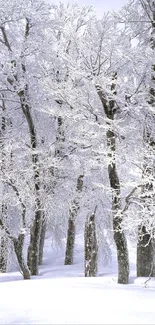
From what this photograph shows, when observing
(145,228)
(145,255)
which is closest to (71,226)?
(145,255)

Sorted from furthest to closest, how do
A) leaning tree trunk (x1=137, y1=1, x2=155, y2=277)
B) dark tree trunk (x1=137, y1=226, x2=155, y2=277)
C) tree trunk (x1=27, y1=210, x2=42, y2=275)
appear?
tree trunk (x1=27, y1=210, x2=42, y2=275) → dark tree trunk (x1=137, y1=226, x2=155, y2=277) → leaning tree trunk (x1=137, y1=1, x2=155, y2=277)

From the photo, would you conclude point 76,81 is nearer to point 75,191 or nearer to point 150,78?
point 150,78

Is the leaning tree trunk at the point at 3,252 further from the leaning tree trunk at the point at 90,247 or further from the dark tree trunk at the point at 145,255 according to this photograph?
the dark tree trunk at the point at 145,255

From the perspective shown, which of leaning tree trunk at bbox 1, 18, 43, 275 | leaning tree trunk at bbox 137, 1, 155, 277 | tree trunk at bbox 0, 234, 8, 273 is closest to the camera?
leaning tree trunk at bbox 137, 1, 155, 277

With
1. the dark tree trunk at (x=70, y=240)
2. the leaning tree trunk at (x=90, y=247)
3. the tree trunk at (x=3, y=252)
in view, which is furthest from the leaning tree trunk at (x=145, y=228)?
the tree trunk at (x=3, y=252)

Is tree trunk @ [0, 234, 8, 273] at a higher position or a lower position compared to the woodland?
lower

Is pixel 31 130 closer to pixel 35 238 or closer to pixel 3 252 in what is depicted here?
pixel 35 238

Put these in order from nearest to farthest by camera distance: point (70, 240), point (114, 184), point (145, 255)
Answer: point (114, 184) → point (145, 255) → point (70, 240)

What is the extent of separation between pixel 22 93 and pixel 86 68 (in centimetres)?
351

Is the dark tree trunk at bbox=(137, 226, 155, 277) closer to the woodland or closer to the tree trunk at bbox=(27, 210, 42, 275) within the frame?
the woodland

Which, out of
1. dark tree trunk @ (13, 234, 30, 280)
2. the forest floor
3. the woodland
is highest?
the woodland

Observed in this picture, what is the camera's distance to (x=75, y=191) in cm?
1391

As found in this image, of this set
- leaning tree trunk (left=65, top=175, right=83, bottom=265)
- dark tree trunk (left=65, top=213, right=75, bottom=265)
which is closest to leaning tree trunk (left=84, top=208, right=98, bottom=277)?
leaning tree trunk (left=65, top=175, right=83, bottom=265)

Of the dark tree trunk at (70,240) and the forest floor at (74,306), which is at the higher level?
the dark tree trunk at (70,240)
